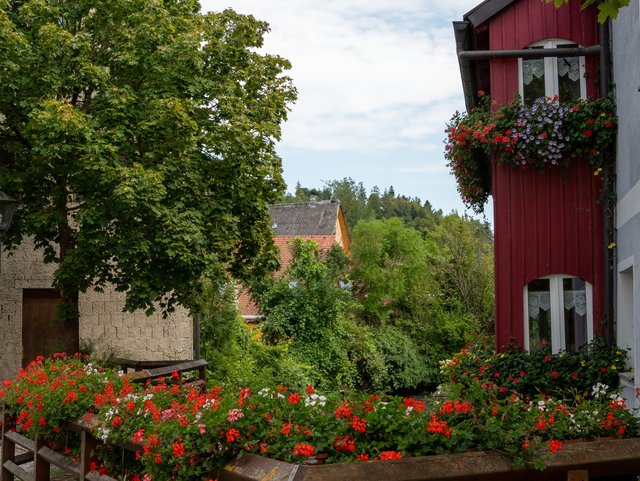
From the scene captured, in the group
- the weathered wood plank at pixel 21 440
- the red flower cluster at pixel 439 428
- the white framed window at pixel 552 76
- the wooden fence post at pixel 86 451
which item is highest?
the white framed window at pixel 552 76

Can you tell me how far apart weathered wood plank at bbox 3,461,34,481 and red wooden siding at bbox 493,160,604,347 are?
5.88 meters

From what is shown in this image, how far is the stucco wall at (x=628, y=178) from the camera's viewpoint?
26.0ft

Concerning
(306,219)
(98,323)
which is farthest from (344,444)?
(306,219)

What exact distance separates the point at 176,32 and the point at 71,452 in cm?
742

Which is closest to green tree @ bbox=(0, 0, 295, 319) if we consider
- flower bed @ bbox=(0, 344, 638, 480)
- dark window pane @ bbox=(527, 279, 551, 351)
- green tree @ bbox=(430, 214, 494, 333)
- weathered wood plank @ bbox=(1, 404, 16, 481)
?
weathered wood plank @ bbox=(1, 404, 16, 481)

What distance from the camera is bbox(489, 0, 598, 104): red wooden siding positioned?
1046cm

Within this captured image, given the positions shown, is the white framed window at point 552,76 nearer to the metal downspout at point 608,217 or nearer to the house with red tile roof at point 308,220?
the metal downspout at point 608,217

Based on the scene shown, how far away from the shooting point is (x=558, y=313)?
34.0 feet

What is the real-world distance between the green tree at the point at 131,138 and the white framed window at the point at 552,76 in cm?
422

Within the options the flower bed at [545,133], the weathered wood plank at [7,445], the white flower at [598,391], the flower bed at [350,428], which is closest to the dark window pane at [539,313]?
the flower bed at [545,133]

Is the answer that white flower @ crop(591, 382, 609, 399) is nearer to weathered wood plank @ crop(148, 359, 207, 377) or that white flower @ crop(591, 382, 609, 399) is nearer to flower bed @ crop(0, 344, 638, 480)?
flower bed @ crop(0, 344, 638, 480)

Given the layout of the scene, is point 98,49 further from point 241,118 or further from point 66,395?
point 66,395

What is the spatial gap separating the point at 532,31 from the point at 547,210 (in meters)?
2.36

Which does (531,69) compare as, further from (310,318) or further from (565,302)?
(310,318)
